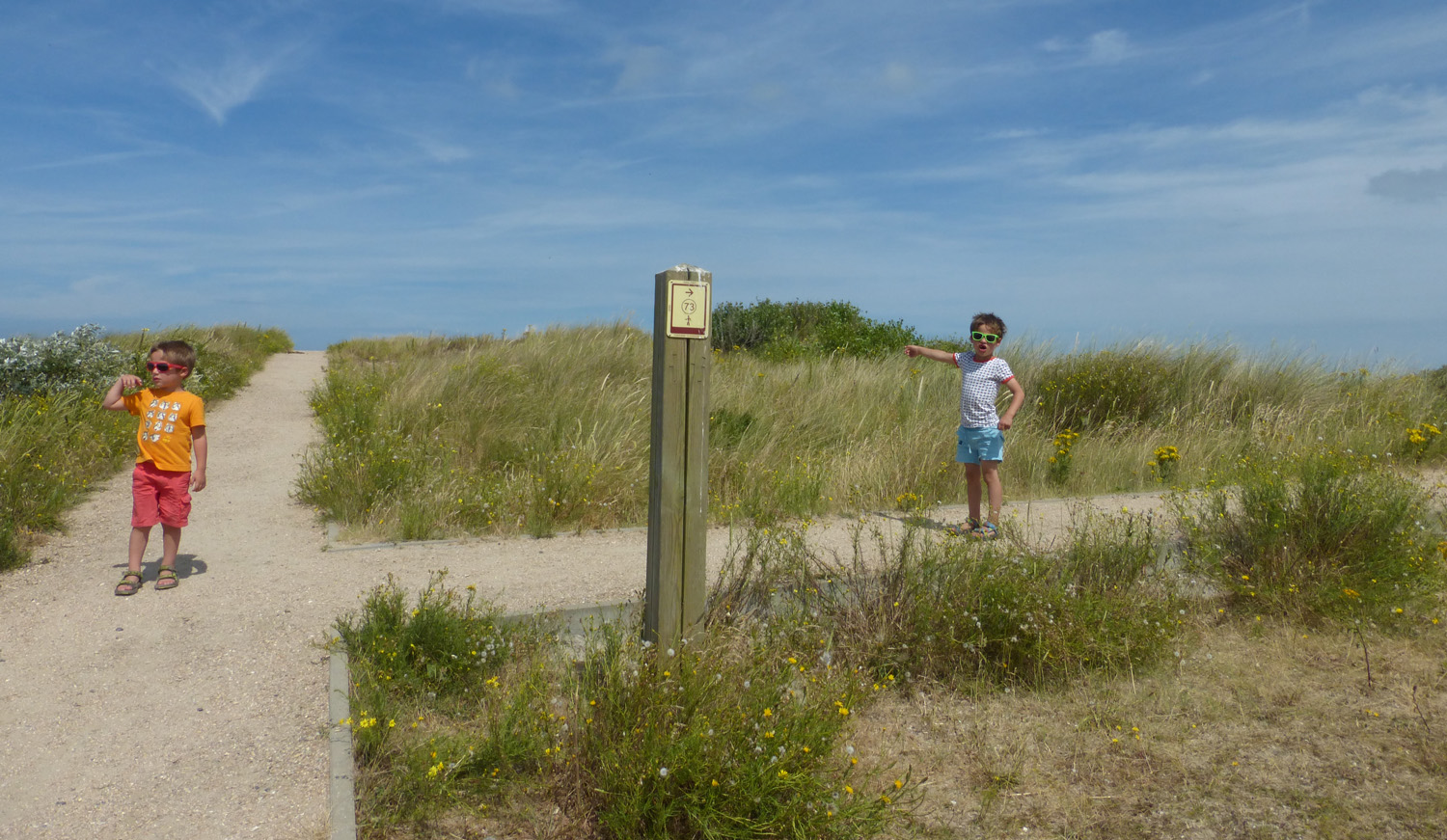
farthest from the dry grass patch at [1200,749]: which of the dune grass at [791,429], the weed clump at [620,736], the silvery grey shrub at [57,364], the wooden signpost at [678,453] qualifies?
the silvery grey shrub at [57,364]

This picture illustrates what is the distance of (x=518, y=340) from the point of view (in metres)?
15.6

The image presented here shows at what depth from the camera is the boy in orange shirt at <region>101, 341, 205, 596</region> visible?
18.2 feet

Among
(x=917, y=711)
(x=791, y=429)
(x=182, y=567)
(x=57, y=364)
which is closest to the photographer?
(x=917, y=711)

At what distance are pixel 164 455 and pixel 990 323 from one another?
5470 millimetres

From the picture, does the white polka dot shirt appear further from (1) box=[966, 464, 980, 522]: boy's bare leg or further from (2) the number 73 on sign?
(2) the number 73 on sign

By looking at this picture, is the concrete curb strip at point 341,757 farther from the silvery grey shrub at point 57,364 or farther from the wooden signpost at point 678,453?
the silvery grey shrub at point 57,364

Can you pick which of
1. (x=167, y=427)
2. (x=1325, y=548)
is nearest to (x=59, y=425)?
(x=167, y=427)

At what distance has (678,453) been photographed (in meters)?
3.81

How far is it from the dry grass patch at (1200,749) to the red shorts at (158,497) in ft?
14.0

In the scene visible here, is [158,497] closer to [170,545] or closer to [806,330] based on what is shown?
[170,545]

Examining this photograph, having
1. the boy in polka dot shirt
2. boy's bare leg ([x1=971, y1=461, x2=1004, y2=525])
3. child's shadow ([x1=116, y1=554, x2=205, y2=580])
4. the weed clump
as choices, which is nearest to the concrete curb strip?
the weed clump

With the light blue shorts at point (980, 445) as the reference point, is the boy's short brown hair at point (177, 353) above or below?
above

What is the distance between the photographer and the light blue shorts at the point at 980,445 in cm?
651

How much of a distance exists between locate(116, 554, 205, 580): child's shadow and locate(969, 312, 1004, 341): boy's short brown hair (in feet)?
18.0
